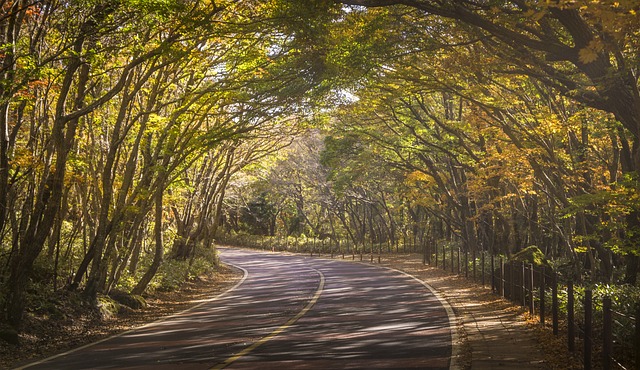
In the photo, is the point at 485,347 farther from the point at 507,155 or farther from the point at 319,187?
the point at 319,187

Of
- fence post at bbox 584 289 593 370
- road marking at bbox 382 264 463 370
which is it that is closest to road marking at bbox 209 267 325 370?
road marking at bbox 382 264 463 370

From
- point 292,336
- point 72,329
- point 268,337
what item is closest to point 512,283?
point 292,336

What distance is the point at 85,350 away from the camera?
1276 centimetres

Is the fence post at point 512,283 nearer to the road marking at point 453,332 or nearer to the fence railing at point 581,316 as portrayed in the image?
the fence railing at point 581,316

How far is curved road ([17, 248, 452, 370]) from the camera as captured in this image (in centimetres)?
1070

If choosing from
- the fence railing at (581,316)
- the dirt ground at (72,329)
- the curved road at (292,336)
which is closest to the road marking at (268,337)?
the curved road at (292,336)

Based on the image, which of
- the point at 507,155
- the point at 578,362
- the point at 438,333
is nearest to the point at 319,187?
the point at 507,155

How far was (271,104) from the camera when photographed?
2148 centimetres

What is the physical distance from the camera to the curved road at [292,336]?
35.1 ft

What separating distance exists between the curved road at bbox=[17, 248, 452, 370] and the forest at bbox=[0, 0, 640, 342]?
290cm

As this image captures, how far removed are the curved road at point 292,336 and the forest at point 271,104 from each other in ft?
9.52

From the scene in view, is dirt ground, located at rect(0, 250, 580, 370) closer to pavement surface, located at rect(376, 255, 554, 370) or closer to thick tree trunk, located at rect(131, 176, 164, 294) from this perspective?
pavement surface, located at rect(376, 255, 554, 370)

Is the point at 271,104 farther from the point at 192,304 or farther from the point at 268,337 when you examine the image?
the point at 268,337

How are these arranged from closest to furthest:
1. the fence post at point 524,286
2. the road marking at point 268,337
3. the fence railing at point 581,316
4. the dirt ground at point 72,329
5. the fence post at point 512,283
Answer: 1. the fence railing at point 581,316
2. the road marking at point 268,337
3. the dirt ground at point 72,329
4. the fence post at point 524,286
5. the fence post at point 512,283
